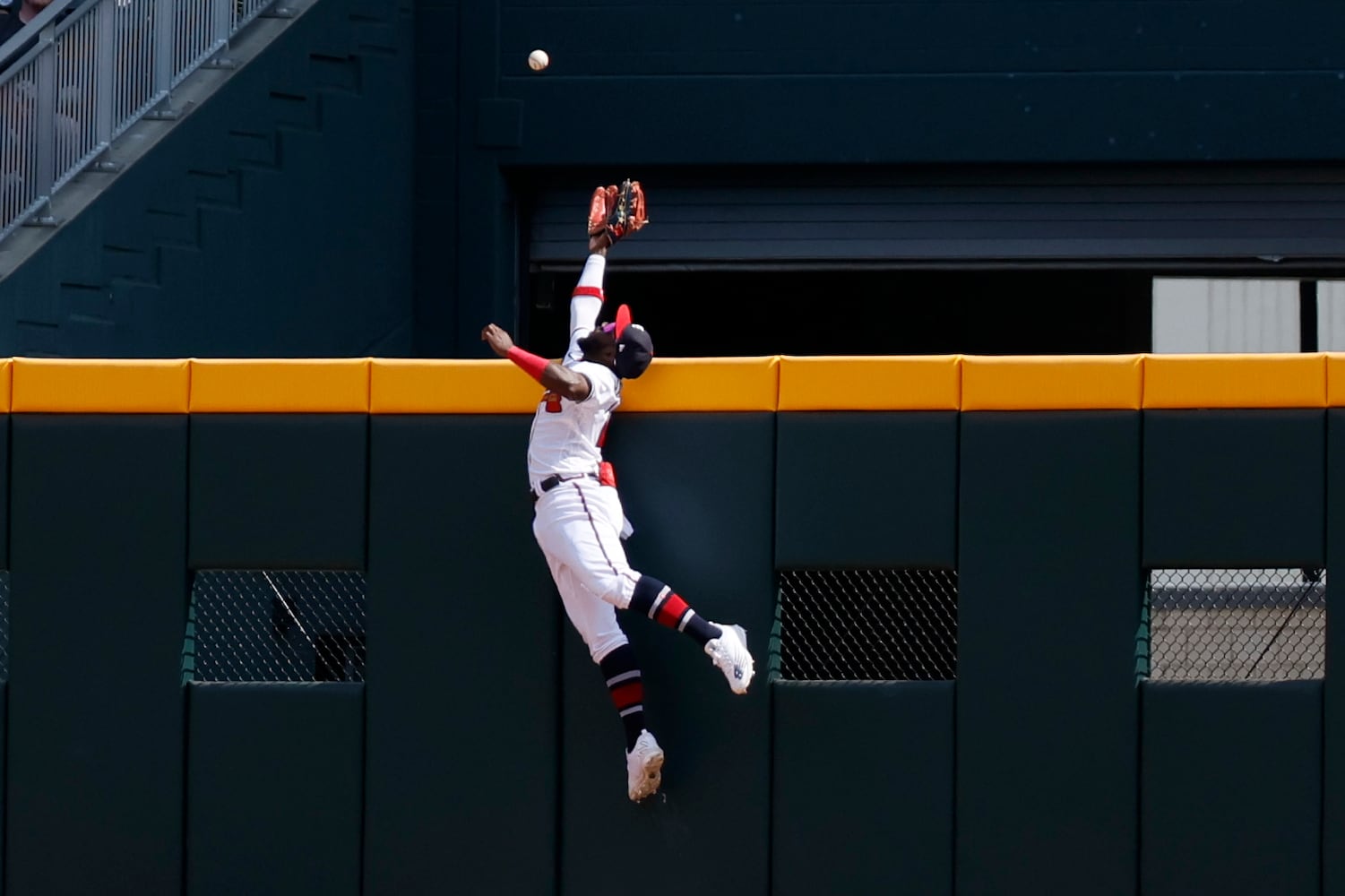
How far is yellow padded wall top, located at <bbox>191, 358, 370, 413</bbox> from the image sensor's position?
798 cm

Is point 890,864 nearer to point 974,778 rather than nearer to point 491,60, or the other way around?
point 974,778

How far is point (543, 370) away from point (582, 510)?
0.63 metres

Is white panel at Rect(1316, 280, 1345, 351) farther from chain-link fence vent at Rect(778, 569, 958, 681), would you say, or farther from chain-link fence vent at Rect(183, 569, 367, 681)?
chain-link fence vent at Rect(183, 569, 367, 681)

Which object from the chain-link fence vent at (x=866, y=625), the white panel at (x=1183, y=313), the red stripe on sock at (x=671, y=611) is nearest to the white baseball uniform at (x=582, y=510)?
the red stripe on sock at (x=671, y=611)

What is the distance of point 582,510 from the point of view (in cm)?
750

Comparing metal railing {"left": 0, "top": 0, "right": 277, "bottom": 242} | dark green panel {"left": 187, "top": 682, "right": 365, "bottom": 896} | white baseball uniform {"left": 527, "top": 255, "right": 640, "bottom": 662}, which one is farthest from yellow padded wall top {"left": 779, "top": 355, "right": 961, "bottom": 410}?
metal railing {"left": 0, "top": 0, "right": 277, "bottom": 242}

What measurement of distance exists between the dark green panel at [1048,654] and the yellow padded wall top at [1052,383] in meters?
0.05

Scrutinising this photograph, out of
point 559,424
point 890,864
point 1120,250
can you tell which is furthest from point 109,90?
point 1120,250

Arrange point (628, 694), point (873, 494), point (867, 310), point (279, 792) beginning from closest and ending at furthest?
1. point (628, 694)
2. point (873, 494)
3. point (279, 792)
4. point (867, 310)

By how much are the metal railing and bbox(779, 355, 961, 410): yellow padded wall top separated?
4.59 m

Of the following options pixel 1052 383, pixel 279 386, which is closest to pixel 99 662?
pixel 279 386

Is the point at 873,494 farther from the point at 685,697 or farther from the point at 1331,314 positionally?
the point at 1331,314

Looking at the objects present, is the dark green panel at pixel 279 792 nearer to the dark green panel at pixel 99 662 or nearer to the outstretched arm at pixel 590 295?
the dark green panel at pixel 99 662

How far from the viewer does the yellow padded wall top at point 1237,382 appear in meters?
7.60
